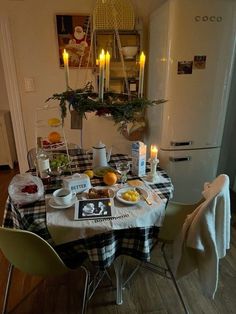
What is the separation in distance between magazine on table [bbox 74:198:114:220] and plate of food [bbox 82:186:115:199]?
4 centimetres

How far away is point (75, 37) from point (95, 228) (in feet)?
6.21

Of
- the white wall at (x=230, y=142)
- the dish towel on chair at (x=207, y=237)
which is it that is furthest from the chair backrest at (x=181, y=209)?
the white wall at (x=230, y=142)

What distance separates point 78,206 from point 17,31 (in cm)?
186

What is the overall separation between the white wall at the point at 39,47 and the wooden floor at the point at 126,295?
4.74ft

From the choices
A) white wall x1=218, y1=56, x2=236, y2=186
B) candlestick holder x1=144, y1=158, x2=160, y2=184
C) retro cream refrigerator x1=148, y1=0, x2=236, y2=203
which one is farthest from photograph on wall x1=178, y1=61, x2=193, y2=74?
candlestick holder x1=144, y1=158, x2=160, y2=184

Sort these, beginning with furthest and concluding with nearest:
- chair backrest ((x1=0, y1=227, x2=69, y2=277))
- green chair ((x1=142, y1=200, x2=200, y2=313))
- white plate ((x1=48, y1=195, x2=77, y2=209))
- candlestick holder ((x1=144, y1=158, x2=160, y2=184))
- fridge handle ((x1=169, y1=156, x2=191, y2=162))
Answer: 1. fridge handle ((x1=169, y1=156, x2=191, y2=162))
2. candlestick holder ((x1=144, y1=158, x2=160, y2=184))
3. green chair ((x1=142, y1=200, x2=200, y2=313))
4. white plate ((x1=48, y1=195, x2=77, y2=209))
5. chair backrest ((x1=0, y1=227, x2=69, y2=277))

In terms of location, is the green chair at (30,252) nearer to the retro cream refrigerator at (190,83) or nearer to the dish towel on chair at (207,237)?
the dish towel on chair at (207,237)

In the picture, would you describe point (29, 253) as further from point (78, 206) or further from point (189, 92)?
point (189, 92)

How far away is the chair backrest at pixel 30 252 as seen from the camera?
89 centimetres

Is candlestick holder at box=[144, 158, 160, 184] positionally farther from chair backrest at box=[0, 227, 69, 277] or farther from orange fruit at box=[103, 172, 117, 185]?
chair backrest at box=[0, 227, 69, 277]

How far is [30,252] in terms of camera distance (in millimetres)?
954

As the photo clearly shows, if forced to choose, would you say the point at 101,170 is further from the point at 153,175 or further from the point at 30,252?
the point at 30,252

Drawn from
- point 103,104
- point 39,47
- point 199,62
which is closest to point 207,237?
point 103,104

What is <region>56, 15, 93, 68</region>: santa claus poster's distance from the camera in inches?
80.7
